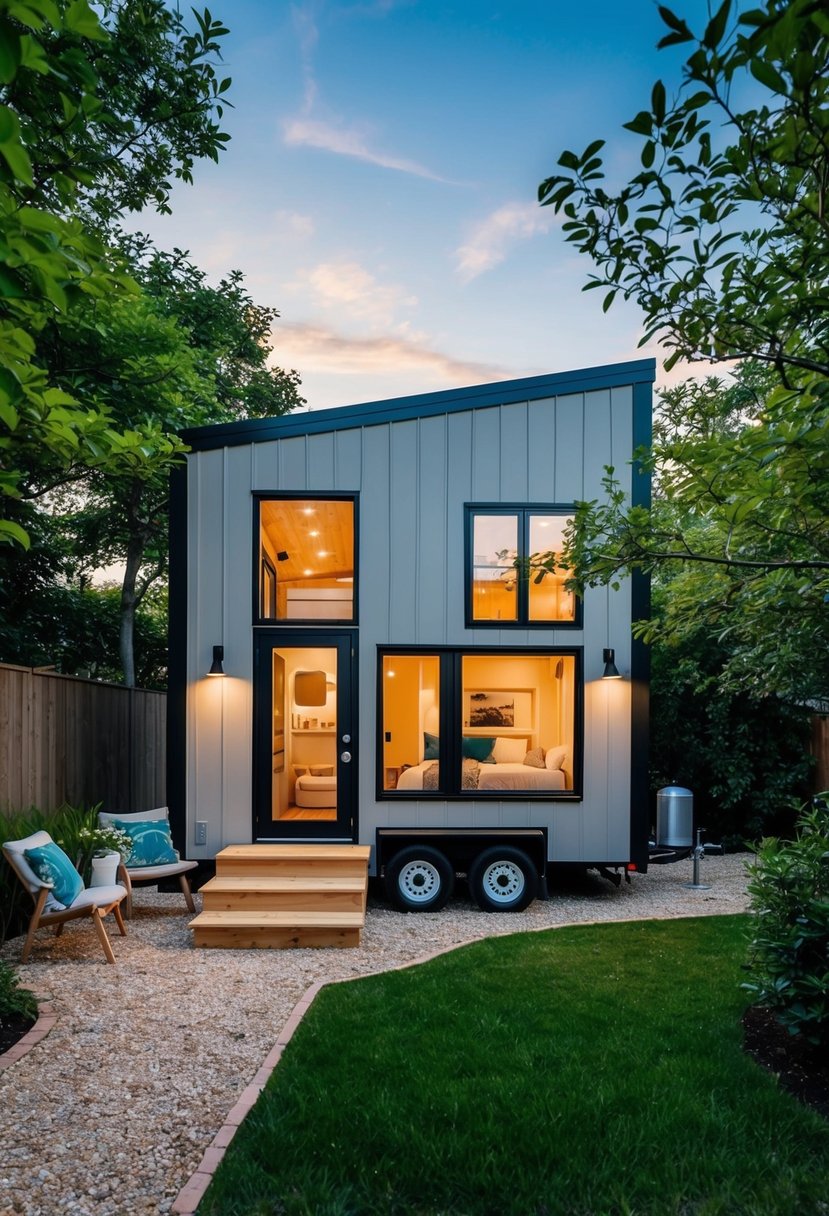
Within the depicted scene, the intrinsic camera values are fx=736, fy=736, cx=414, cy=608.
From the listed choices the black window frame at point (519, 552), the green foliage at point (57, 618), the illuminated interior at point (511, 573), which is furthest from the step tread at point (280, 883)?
the green foliage at point (57, 618)

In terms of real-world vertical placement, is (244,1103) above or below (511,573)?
below

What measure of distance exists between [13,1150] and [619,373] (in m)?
6.61

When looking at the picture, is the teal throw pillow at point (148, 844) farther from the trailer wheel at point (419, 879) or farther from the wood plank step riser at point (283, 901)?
the trailer wheel at point (419, 879)

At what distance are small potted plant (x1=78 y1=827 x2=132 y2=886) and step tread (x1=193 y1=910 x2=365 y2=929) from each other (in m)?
0.79

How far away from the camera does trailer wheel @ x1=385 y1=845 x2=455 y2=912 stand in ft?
20.6

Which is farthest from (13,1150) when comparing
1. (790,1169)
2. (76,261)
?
(76,261)

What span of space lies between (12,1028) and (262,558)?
13.2 feet

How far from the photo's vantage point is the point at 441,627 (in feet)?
21.8

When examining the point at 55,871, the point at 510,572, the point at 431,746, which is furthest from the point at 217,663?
the point at 510,572

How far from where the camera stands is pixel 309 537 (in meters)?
7.05

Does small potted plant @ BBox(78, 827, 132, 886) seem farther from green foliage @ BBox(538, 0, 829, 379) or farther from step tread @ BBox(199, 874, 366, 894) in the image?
green foliage @ BBox(538, 0, 829, 379)

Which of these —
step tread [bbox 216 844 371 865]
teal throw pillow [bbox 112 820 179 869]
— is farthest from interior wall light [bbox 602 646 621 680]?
teal throw pillow [bbox 112 820 179 869]

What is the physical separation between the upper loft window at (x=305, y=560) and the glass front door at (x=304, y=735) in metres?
0.27

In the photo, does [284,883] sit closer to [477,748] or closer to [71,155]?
[477,748]
